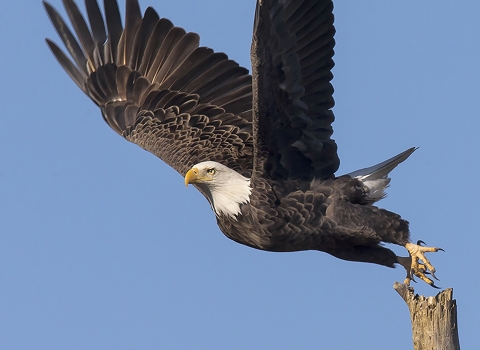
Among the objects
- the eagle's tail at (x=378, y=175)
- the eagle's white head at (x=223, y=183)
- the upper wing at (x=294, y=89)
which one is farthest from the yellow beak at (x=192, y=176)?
the eagle's tail at (x=378, y=175)

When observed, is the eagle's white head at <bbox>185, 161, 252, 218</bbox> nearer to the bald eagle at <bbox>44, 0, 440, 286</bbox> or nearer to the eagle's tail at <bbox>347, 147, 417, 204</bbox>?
the bald eagle at <bbox>44, 0, 440, 286</bbox>

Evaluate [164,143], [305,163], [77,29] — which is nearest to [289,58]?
[305,163]

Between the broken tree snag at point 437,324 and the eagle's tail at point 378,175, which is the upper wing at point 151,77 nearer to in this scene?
the eagle's tail at point 378,175

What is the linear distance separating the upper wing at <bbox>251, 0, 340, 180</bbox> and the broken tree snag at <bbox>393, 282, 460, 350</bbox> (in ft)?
6.94

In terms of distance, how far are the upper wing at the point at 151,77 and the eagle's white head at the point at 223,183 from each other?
1.53 meters

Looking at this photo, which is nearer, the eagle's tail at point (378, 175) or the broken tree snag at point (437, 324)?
the broken tree snag at point (437, 324)

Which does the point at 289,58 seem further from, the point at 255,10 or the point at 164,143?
the point at 164,143

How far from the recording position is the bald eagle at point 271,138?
7.93m

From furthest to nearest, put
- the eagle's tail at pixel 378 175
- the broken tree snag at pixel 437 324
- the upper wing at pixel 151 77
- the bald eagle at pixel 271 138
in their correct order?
the upper wing at pixel 151 77 < the eagle's tail at pixel 378 175 < the bald eagle at pixel 271 138 < the broken tree snag at pixel 437 324

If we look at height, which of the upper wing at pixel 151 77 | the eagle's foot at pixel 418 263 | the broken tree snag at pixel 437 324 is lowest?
the broken tree snag at pixel 437 324

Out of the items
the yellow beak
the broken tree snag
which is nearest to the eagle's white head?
the yellow beak

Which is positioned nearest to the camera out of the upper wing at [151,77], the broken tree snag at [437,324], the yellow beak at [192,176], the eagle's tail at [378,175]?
the broken tree snag at [437,324]

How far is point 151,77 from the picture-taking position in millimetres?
10562

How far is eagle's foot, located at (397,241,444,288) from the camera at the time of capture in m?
8.44
